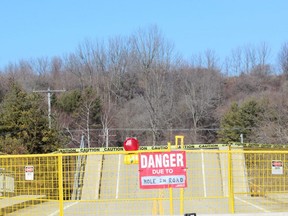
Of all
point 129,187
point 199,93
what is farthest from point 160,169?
point 199,93

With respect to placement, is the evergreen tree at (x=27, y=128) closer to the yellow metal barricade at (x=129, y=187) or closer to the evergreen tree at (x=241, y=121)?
the yellow metal barricade at (x=129, y=187)

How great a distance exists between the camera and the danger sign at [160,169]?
9039mm

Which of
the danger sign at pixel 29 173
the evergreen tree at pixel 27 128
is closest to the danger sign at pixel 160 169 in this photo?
the danger sign at pixel 29 173

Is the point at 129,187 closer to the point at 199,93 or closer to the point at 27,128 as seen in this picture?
the point at 27,128

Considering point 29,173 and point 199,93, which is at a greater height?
point 199,93

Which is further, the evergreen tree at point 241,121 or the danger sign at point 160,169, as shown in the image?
the evergreen tree at point 241,121

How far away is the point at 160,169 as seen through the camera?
9.08 meters

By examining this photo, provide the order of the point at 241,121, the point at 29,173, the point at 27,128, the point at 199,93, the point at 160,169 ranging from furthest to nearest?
the point at 199,93 → the point at 241,121 → the point at 27,128 → the point at 29,173 → the point at 160,169

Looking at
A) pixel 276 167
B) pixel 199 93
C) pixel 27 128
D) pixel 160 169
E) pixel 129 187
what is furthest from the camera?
pixel 199 93

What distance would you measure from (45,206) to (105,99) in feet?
190

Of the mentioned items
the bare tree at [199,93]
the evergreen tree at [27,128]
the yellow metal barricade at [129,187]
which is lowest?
the yellow metal barricade at [129,187]

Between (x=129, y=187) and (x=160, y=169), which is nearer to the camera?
(x=160, y=169)

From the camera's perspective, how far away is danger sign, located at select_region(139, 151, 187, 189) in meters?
9.04

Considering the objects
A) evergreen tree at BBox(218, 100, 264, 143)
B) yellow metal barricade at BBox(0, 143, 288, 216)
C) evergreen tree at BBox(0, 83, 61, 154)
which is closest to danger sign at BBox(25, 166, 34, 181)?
yellow metal barricade at BBox(0, 143, 288, 216)
